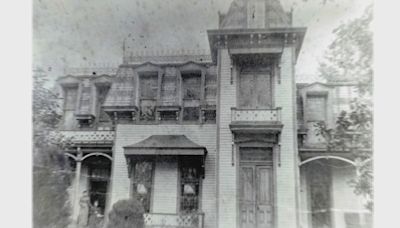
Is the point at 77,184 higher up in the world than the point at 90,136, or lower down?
lower down

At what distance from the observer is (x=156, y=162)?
620 centimetres

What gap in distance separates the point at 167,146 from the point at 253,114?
1336 mm

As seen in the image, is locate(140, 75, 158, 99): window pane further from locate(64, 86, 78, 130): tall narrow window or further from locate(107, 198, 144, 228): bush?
locate(107, 198, 144, 228): bush

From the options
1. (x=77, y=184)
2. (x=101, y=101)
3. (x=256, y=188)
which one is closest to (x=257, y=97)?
(x=256, y=188)

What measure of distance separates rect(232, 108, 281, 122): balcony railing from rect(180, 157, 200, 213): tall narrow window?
0.87 m

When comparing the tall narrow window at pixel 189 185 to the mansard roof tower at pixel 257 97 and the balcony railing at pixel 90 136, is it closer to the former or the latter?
the mansard roof tower at pixel 257 97

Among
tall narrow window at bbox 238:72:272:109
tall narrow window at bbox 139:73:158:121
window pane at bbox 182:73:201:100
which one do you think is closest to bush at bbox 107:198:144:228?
tall narrow window at bbox 139:73:158:121

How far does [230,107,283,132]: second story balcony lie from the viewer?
236 inches

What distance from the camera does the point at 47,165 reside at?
233 inches

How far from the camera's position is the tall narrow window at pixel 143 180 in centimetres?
594

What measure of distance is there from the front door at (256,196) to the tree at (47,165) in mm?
2433

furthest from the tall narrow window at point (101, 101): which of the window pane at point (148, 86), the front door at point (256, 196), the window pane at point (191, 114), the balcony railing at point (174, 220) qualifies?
the front door at point (256, 196)

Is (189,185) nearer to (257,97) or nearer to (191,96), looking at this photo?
(191,96)
